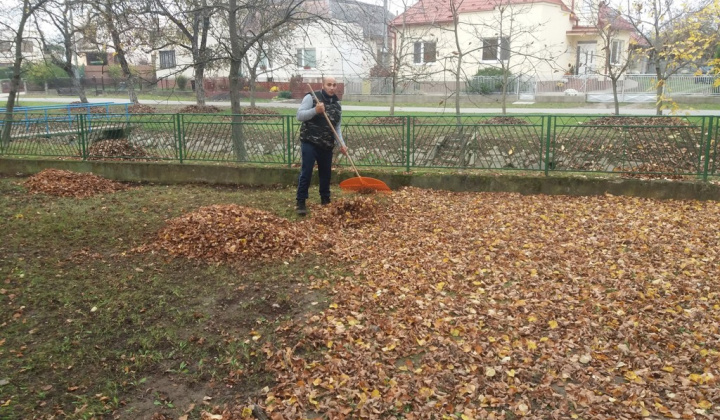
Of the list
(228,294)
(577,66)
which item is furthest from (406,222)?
A: (577,66)

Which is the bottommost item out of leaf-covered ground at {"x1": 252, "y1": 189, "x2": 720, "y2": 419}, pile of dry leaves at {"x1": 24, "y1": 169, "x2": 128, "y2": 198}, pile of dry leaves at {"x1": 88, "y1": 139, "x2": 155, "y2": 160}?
leaf-covered ground at {"x1": 252, "y1": 189, "x2": 720, "y2": 419}

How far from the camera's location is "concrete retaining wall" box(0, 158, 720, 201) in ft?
26.8

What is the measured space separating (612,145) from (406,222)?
3.82m

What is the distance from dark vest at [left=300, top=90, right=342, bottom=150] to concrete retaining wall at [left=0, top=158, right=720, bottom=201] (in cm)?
181

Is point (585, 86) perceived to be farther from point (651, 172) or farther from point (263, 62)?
point (651, 172)

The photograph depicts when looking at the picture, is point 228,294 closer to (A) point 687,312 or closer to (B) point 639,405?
(B) point 639,405

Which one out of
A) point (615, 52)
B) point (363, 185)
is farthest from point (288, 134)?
Answer: point (615, 52)

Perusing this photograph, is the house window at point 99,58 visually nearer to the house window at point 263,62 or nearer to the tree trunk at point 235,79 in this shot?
the house window at point 263,62

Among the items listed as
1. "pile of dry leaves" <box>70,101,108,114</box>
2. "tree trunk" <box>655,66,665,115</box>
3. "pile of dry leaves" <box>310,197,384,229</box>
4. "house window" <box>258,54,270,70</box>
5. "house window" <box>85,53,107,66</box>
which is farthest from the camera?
"pile of dry leaves" <box>70,101,108,114</box>

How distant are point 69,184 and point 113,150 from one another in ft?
5.05

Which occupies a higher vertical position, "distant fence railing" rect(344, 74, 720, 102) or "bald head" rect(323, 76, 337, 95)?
"distant fence railing" rect(344, 74, 720, 102)

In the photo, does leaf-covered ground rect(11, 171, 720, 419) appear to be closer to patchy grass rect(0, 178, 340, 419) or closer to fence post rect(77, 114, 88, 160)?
patchy grass rect(0, 178, 340, 419)

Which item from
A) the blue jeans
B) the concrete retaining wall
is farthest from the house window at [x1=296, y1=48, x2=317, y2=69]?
the blue jeans

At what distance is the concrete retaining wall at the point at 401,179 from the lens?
8164mm
